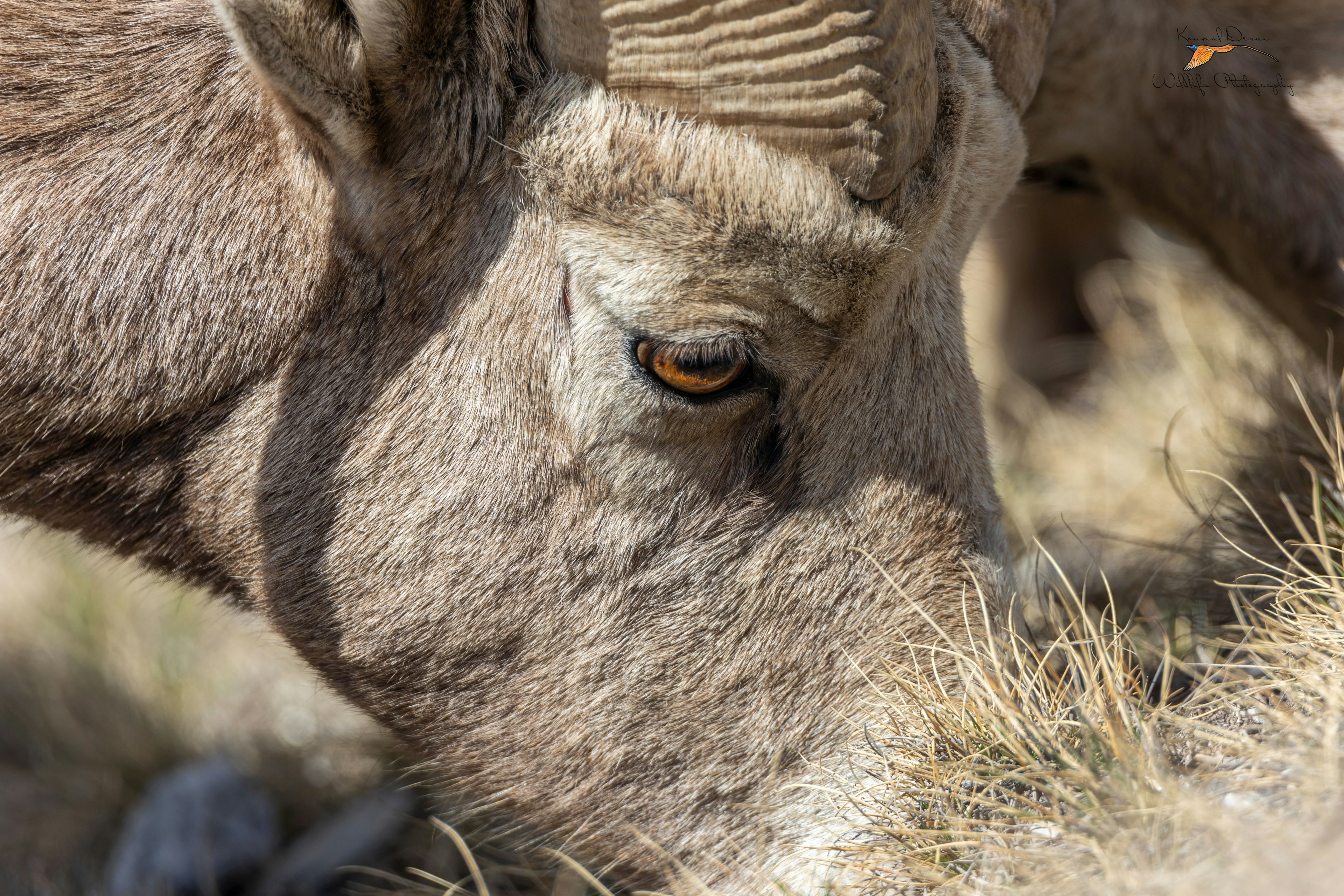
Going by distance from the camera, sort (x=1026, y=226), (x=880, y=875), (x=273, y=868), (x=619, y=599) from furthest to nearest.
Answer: (x=1026, y=226), (x=273, y=868), (x=619, y=599), (x=880, y=875)

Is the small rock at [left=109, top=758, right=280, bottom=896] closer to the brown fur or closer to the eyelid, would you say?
the brown fur

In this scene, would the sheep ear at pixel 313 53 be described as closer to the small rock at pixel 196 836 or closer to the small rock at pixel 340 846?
the small rock at pixel 340 846

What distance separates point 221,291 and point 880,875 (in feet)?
6.58

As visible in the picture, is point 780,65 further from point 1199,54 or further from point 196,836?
point 196,836

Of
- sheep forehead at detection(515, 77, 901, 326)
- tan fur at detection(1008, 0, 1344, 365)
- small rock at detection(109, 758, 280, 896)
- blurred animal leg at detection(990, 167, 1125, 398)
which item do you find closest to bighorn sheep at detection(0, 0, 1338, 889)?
sheep forehead at detection(515, 77, 901, 326)

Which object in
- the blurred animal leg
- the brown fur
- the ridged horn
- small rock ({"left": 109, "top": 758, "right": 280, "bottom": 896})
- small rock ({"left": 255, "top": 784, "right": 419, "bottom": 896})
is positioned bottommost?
small rock ({"left": 255, "top": 784, "right": 419, "bottom": 896})

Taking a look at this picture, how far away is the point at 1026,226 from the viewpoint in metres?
5.77

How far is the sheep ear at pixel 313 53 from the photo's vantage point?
7.29 feet

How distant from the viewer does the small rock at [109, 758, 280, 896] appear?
3830 mm

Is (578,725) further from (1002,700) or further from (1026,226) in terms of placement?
(1026,226)

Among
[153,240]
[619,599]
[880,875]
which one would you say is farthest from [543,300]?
[880,875]

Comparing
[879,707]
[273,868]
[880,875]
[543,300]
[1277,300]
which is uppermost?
[543,300]

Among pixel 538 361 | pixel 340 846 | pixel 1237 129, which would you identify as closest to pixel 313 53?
pixel 538 361

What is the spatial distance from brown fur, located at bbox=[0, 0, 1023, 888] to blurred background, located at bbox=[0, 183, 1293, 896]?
1.90 ft
